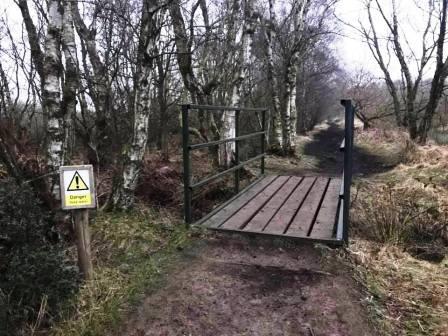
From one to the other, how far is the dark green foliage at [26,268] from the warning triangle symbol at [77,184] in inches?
19.8

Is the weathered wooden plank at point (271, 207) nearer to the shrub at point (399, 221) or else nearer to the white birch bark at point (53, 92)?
the shrub at point (399, 221)

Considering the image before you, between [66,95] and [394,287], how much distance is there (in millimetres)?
3411

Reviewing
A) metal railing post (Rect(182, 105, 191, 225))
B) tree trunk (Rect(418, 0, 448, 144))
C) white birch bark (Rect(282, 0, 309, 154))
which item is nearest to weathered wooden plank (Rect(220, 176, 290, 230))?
metal railing post (Rect(182, 105, 191, 225))

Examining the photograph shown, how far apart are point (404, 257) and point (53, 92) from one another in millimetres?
3714

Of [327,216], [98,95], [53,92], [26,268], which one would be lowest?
[327,216]

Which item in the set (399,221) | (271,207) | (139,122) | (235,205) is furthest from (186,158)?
(399,221)

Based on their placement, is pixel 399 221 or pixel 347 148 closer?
pixel 347 148

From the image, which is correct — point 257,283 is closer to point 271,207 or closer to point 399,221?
point 271,207

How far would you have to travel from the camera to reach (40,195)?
10.5 feet

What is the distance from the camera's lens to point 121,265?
3010 mm

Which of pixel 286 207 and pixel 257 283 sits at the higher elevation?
pixel 286 207

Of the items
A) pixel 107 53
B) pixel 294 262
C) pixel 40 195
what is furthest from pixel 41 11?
pixel 294 262

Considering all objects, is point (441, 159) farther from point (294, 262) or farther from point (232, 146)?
point (294, 262)

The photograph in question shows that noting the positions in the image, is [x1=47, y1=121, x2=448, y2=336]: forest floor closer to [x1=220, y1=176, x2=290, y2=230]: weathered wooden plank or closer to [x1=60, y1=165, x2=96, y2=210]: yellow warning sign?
[x1=220, y1=176, x2=290, y2=230]: weathered wooden plank
